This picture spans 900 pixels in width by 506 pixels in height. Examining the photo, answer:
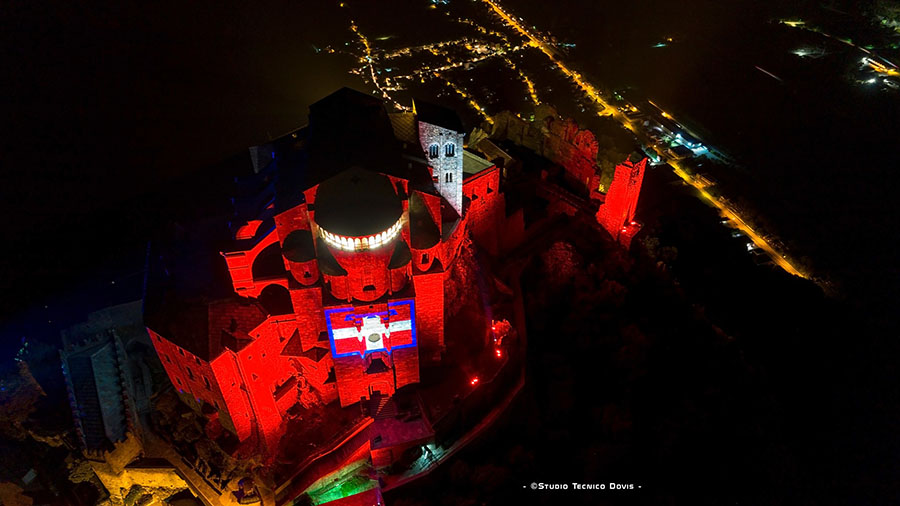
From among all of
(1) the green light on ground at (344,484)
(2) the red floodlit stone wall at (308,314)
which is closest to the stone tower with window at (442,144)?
(2) the red floodlit stone wall at (308,314)

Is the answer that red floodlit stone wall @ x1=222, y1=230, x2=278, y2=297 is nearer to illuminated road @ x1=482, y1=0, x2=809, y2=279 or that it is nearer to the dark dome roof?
the dark dome roof

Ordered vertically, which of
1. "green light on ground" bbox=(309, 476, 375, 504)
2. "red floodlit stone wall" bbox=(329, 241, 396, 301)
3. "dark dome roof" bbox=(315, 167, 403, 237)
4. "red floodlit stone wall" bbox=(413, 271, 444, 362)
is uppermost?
"dark dome roof" bbox=(315, 167, 403, 237)

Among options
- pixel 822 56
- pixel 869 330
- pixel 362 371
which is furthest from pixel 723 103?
pixel 362 371

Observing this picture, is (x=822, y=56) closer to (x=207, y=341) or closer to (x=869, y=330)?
(x=869, y=330)

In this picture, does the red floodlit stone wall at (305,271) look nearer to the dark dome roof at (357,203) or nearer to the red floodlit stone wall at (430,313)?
the dark dome roof at (357,203)

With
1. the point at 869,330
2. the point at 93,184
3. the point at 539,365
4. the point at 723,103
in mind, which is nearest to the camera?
the point at 539,365

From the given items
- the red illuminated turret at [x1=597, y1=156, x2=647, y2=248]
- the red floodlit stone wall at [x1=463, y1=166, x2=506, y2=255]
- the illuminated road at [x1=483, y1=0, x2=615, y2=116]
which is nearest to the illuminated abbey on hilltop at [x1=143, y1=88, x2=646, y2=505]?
the red floodlit stone wall at [x1=463, y1=166, x2=506, y2=255]

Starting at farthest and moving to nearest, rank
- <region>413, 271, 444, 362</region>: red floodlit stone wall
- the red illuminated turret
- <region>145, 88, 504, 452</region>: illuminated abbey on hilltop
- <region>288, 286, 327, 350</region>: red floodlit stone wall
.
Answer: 1. the red illuminated turret
2. <region>413, 271, 444, 362</region>: red floodlit stone wall
3. <region>288, 286, 327, 350</region>: red floodlit stone wall
4. <region>145, 88, 504, 452</region>: illuminated abbey on hilltop
